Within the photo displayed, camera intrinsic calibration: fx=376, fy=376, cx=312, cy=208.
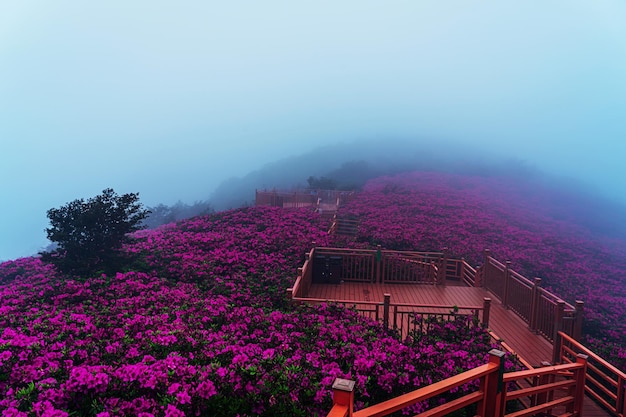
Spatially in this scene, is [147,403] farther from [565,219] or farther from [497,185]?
[497,185]

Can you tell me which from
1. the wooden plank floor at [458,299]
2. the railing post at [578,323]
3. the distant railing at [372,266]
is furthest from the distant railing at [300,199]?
the railing post at [578,323]

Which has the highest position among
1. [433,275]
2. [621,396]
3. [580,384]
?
[580,384]

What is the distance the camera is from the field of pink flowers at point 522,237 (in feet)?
38.0

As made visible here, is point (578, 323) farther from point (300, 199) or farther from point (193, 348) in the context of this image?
point (300, 199)

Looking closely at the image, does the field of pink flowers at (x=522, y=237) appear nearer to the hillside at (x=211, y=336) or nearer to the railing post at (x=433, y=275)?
the hillside at (x=211, y=336)

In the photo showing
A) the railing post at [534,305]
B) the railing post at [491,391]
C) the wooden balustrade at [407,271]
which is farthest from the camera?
the wooden balustrade at [407,271]

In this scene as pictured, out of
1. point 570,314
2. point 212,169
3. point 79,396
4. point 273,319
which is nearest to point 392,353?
point 273,319

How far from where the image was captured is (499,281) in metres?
10.5

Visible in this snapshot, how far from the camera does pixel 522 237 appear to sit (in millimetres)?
18516

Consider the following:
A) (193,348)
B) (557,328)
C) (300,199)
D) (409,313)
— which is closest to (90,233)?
(193,348)

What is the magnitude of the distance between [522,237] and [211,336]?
696 inches

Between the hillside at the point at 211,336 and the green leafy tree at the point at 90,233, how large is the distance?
20.8 inches

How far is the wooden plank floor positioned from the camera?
7688 millimetres

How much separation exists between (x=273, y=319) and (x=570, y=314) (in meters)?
5.48
